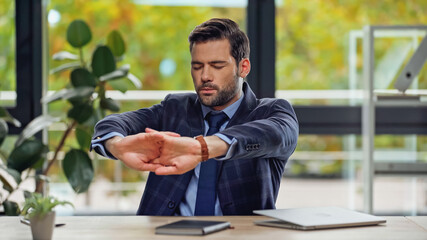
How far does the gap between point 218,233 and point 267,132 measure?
0.45 meters

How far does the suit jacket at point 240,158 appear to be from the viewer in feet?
7.02

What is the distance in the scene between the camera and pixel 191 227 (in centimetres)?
171

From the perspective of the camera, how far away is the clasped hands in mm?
1887

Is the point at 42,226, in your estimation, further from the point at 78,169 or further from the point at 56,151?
the point at 56,151

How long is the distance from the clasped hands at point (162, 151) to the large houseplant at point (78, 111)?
1.35 m

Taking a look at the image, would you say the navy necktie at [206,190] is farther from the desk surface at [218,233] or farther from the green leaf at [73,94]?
the green leaf at [73,94]

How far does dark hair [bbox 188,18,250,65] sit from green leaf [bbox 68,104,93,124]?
1.21m

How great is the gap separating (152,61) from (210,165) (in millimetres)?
1949

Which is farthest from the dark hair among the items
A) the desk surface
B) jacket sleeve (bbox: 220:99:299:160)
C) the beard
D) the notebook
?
the notebook

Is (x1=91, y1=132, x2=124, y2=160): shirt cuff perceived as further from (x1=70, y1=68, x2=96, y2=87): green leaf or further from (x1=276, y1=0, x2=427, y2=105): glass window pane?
(x1=276, y1=0, x2=427, y2=105): glass window pane

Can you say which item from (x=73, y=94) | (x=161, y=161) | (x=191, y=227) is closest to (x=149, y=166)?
(x=161, y=161)

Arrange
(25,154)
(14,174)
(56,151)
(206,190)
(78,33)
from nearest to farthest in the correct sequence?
(206,190)
(14,174)
(25,154)
(78,33)
(56,151)

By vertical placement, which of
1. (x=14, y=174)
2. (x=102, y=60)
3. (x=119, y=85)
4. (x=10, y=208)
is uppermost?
(x=102, y=60)

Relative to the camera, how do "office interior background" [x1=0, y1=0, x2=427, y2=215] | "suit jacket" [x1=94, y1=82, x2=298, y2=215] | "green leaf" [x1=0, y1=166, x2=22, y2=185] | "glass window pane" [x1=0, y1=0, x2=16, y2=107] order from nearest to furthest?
"suit jacket" [x1=94, y1=82, x2=298, y2=215] < "green leaf" [x1=0, y1=166, x2=22, y2=185] < "office interior background" [x1=0, y1=0, x2=427, y2=215] < "glass window pane" [x1=0, y1=0, x2=16, y2=107]
